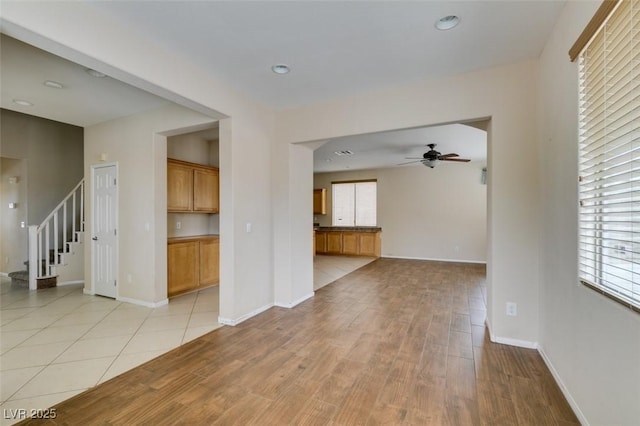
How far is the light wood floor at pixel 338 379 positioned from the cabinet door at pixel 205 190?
8.50ft

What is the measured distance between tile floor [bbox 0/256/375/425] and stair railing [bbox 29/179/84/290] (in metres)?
0.38

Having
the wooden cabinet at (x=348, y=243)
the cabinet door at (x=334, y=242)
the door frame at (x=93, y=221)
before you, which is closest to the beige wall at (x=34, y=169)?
the door frame at (x=93, y=221)

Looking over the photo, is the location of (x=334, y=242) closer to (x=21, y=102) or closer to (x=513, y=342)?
(x=513, y=342)

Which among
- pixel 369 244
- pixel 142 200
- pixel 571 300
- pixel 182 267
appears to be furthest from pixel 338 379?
pixel 369 244

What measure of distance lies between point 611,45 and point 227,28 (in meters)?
2.50

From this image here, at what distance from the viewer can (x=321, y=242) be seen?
9398 mm

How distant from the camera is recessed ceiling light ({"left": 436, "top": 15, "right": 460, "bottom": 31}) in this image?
7.01 feet

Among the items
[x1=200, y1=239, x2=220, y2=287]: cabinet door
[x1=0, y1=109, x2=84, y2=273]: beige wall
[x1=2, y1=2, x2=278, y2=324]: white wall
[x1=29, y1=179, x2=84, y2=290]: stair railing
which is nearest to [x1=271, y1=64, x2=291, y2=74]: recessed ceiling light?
[x1=2, y1=2, x2=278, y2=324]: white wall

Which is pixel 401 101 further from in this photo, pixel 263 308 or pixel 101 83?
pixel 101 83

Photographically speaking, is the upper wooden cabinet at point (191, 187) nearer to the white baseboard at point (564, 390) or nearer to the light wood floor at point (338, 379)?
the light wood floor at point (338, 379)

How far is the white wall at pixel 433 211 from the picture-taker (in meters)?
7.55

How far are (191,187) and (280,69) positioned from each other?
294cm

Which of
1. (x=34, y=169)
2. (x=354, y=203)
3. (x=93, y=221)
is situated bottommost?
(x=93, y=221)

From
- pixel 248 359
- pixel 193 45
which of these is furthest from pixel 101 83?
pixel 248 359
